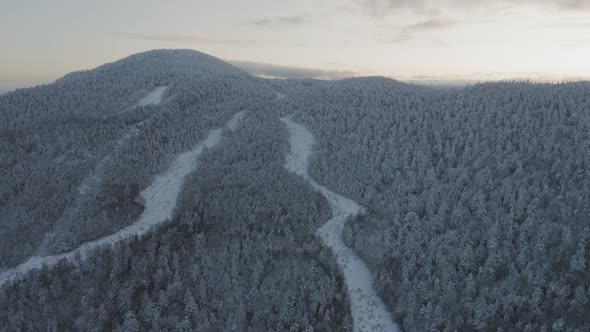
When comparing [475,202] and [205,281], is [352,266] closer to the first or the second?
[475,202]

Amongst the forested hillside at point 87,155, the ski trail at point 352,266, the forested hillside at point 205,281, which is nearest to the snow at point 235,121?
the forested hillside at point 87,155

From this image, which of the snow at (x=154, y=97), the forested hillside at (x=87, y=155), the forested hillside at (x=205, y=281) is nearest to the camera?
the forested hillside at (x=205, y=281)

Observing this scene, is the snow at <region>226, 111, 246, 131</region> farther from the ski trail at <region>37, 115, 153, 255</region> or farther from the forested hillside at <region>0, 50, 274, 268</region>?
the ski trail at <region>37, 115, 153, 255</region>

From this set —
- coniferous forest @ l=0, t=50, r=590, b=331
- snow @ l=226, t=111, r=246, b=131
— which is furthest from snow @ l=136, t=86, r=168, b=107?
snow @ l=226, t=111, r=246, b=131

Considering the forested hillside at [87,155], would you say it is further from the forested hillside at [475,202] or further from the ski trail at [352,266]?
the forested hillside at [475,202]

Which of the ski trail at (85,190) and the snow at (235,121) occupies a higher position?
the snow at (235,121)

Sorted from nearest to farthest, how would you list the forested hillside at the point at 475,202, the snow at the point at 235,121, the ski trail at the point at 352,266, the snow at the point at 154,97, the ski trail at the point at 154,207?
the forested hillside at the point at 475,202
the ski trail at the point at 352,266
the ski trail at the point at 154,207
the snow at the point at 235,121
the snow at the point at 154,97

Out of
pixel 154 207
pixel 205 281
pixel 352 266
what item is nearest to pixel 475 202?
pixel 352 266
